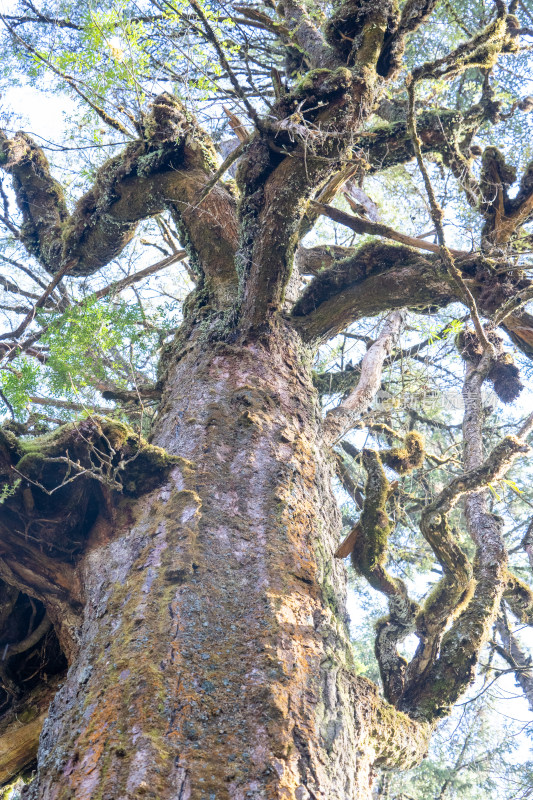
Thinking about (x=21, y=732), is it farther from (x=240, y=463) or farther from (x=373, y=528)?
(x=373, y=528)

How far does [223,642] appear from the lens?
1772mm

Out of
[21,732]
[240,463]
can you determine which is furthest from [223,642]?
[21,732]

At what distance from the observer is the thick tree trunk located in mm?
1515

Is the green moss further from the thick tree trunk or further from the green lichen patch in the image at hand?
the green lichen patch

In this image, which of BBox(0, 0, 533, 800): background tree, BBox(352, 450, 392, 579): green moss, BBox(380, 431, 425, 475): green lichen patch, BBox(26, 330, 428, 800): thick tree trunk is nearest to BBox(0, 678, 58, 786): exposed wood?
BBox(0, 0, 533, 800): background tree

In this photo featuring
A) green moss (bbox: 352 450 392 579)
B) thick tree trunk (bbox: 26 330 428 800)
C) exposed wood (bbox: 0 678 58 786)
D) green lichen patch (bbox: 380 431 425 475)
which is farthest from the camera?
green lichen patch (bbox: 380 431 425 475)

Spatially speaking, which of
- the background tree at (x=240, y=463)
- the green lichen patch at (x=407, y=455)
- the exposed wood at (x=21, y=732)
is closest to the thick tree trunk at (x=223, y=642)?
the background tree at (x=240, y=463)

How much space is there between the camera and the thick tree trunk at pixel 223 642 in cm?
151

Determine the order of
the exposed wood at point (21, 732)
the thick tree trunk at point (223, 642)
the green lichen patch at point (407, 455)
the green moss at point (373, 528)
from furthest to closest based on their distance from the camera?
the green lichen patch at point (407, 455), the green moss at point (373, 528), the exposed wood at point (21, 732), the thick tree trunk at point (223, 642)

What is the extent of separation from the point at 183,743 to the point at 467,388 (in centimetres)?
399

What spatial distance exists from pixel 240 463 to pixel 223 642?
77cm

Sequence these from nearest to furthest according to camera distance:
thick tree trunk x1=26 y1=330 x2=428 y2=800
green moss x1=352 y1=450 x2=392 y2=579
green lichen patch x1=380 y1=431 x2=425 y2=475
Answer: thick tree trunk x1=26 y1=330 x2=428 y2=800
green moss x1=352 y1=450 x2=392 y2=579
green lichen patch x1=380 y1=431 x2=425 y2=475

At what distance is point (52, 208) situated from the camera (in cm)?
439

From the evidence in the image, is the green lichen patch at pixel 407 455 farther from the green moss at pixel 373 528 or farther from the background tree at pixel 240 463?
the green moss at pixel 373 528
